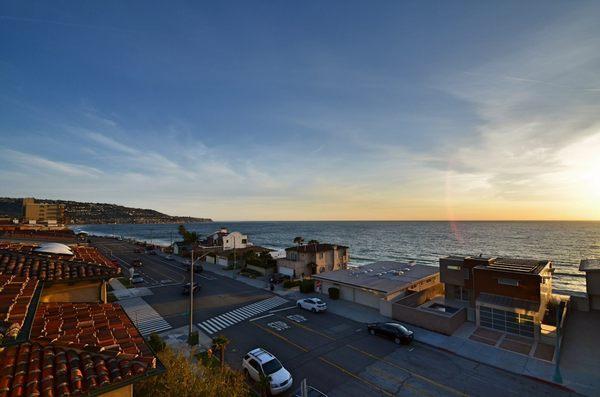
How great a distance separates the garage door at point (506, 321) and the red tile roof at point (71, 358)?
1153 inches

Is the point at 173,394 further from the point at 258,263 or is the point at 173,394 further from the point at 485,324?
the point at 258,263

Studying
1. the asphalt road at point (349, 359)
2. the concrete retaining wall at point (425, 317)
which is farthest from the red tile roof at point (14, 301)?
the concrete retaining wall at point (425, 317)

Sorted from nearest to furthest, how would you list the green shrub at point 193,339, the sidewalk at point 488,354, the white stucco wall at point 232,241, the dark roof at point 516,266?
1. the sidewalk at point 488,354
2. the green shrub at point 193,339
3. the dark roof at point 516,266
4. the white stucco wall at point 232,241

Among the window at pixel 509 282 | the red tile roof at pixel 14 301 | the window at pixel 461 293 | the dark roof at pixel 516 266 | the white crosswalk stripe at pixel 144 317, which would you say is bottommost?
the white crosswalk stripe at pixel 144 317

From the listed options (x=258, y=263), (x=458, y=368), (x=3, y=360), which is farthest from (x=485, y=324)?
(x=258, y=263)

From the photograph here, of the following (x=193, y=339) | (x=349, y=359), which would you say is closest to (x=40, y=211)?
(x=193, y=339)

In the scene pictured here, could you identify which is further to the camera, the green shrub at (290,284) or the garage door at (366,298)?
the green shrub at (290,284)

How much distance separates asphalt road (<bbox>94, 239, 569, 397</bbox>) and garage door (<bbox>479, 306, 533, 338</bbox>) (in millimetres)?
7843

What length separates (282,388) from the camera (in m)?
17.8

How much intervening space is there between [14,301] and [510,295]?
1326 inches

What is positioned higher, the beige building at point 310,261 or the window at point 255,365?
the beige building at point 310,261

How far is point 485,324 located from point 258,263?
3658cm

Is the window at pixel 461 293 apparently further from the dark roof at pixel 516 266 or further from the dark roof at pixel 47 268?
the dark roof at pixel 47 268

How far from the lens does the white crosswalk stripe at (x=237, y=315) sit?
29.0 metres
